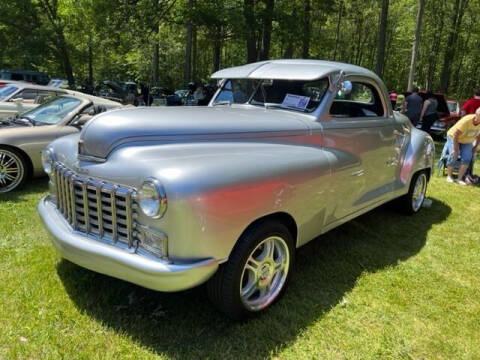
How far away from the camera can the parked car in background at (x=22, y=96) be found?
335 inches

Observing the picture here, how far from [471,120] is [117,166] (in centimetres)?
688

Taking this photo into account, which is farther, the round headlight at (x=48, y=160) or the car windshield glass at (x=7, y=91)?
the car windshield glass at (x=7, y=91)

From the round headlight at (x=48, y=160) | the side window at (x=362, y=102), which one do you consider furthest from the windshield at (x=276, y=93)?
the round headlight at (x=48, y=160)

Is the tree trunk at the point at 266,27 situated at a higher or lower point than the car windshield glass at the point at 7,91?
higher

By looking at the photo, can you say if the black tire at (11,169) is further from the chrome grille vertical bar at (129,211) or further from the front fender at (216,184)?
the chrome grille vertical bar at (129,211)

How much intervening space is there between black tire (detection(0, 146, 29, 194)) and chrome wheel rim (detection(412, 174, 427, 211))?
5642 millimetres

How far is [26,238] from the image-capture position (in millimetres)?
4121

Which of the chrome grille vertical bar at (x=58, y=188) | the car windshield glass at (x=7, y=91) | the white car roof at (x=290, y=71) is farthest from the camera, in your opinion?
the car windshield glass at (x=7, y=91)

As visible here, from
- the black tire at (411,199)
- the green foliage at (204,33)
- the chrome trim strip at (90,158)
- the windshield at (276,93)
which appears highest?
the green foliage at (204,33)

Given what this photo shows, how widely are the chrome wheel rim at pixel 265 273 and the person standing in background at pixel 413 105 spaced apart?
1104 centimetres

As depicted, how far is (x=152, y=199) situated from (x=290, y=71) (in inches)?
85.2

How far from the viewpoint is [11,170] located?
570 cm

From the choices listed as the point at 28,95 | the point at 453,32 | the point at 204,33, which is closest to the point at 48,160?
the point at 28,95

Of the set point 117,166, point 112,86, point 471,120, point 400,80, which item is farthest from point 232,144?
point 400,80
